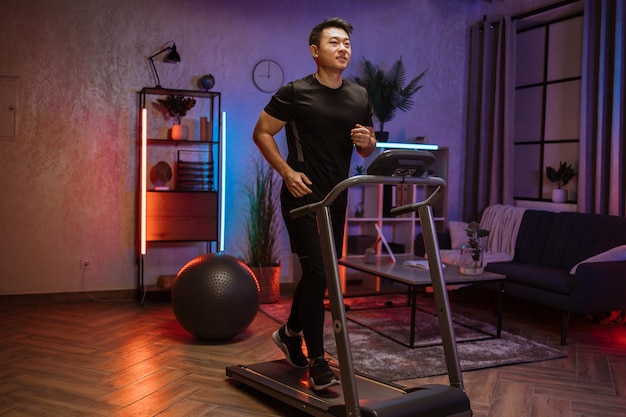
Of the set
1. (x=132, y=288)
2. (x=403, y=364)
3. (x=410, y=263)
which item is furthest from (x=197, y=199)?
(x=403, y=364)

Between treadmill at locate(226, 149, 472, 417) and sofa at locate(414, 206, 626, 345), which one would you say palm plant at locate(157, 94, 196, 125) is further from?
treadmill at locate(226, 149, 472, 417)

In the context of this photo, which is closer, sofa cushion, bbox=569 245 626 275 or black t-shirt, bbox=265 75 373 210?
black t-shirt, bbox=265 75 373 210

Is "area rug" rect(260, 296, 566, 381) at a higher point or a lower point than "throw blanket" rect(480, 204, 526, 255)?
lower

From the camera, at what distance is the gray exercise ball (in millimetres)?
4035

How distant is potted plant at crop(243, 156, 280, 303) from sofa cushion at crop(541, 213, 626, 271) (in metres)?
2.33

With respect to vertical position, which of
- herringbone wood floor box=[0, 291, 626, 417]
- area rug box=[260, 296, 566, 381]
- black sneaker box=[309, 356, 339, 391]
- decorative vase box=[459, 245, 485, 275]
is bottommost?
herringbone wood floor box=[0, 291, 626, 417]

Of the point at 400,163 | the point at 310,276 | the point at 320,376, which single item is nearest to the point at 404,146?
the point at 310,276

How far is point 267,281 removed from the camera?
5.56 metres

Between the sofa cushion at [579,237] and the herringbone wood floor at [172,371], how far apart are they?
55cm

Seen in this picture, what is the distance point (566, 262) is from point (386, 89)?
2.28 metres

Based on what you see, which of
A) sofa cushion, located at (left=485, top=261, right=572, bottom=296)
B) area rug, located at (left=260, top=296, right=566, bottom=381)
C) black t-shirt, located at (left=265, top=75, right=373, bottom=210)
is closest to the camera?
black t-shirt, located at (left=265, top=75, right=373, bottom=210)

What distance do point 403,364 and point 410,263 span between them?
47.5 inches

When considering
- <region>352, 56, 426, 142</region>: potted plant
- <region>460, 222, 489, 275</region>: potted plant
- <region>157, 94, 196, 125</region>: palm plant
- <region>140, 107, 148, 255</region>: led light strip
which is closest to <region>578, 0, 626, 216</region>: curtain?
<region>460, 222, 489, 275</region>: potted plant

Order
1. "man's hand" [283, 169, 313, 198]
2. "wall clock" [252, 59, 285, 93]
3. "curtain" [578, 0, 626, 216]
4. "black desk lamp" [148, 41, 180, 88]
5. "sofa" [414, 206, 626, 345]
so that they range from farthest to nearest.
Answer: "wall clock" [252, 59, 285, 93], "black desk lamp" [148, 41, 180, 88], "curtain" [578, 0, 626, 216], "sofa" [414, 206, 626, 345], "man's hand" [283, 169, 313, 198]
